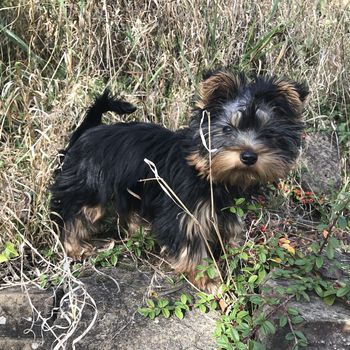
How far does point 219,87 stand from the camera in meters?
2.63

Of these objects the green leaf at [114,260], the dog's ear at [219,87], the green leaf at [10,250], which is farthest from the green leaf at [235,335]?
the green leaf at [10,250]

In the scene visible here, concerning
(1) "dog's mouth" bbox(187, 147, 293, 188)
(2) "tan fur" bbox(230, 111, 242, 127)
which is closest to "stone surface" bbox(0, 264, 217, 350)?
(1) "dog's mouth" bbox(187, 147, 293, 188)

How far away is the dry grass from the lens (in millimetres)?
3850

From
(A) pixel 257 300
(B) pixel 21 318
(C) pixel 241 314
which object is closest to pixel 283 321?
(A) pixel 257 300

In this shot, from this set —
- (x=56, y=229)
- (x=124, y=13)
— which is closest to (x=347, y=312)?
(x=56, y=229)

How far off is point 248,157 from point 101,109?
3.92ft

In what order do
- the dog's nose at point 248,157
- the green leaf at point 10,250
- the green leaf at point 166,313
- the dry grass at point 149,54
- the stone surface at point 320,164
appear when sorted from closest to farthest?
1. the dog's nose at point 248,157
2. the green leaf at point 166,313
3. the green leaf at point 10,250
4. the dry grass at point 149,54
5. the stone surface at point 320,164

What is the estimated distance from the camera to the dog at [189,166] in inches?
99.1

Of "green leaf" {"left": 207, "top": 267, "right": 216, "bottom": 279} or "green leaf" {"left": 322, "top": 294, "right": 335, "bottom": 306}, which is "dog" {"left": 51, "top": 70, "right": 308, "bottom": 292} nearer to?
"green leaf" {"left": 207, "top": 267, "right": 216, "bottom": 279}

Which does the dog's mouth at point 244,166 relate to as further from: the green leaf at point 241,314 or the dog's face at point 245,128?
the green leaf at point 241,314

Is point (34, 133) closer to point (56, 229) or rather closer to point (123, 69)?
point (56, 229)

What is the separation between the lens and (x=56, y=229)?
3.16 m

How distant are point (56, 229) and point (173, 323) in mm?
1032

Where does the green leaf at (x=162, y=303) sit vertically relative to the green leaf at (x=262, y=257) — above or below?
below
